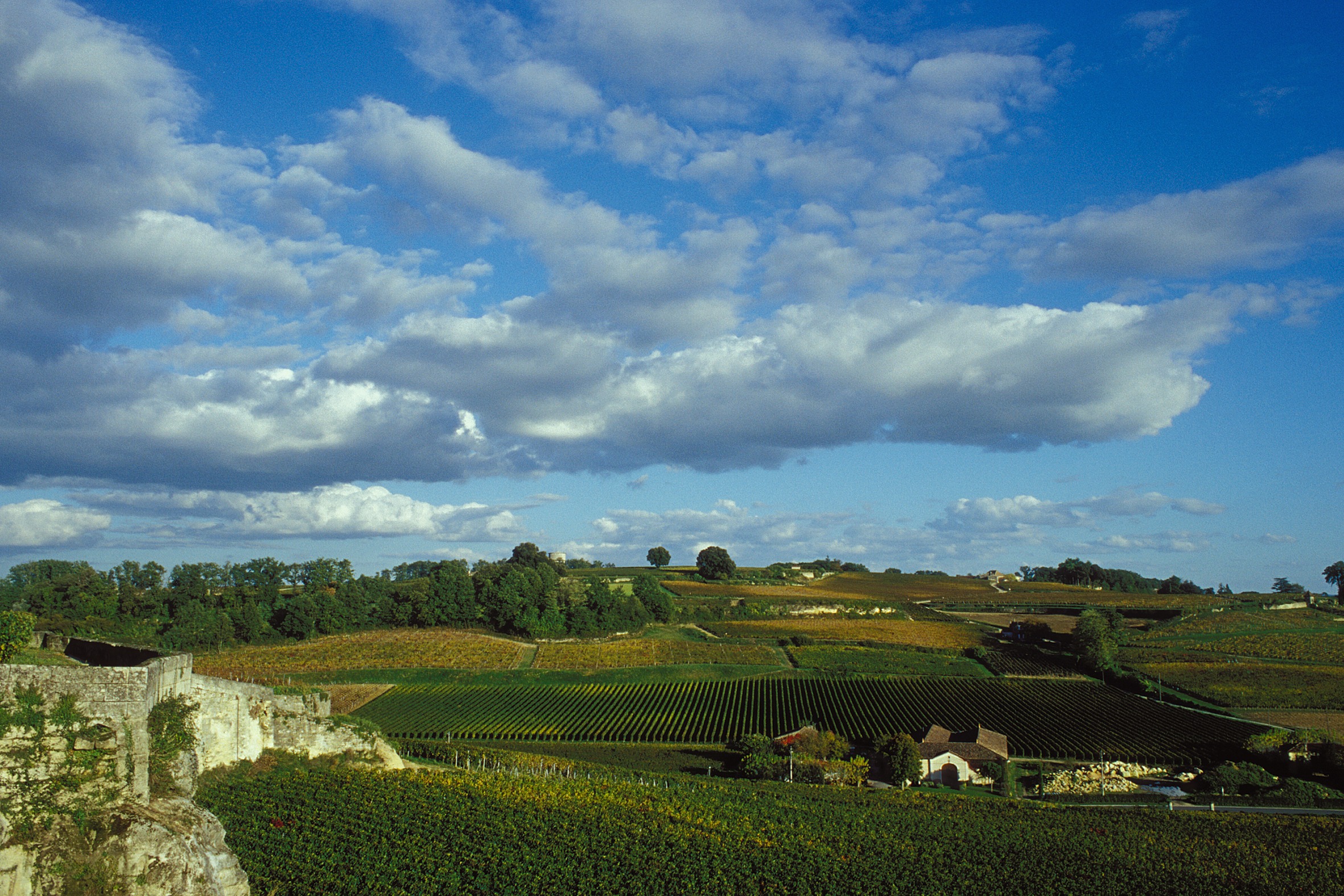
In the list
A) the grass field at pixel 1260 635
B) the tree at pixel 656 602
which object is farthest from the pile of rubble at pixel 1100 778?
the tree at pixel 656 602

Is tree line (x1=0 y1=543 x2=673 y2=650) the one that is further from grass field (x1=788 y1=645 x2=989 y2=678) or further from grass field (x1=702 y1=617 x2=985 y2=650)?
grass field (x1=788 y1=645 x2=989 y2=678)

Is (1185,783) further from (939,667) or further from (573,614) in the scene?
(573,614)

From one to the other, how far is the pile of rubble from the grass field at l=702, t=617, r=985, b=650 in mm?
37246

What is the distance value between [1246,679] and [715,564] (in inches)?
3330

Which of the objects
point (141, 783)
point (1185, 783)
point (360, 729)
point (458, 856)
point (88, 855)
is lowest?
point (1185, 783)

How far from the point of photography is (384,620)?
102 meters

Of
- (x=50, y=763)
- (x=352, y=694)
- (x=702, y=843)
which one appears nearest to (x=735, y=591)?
(x=352, y=694)

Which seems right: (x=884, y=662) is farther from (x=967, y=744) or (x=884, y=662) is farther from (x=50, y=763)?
(x=50, y=763)

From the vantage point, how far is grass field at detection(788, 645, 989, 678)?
80250 mm

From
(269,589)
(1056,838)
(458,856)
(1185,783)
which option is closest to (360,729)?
(458,856)

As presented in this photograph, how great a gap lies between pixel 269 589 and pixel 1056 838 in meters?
98.8

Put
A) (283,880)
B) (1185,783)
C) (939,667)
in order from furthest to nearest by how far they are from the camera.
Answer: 1. (939,667)
2. (1185,783)
3. (283,880)

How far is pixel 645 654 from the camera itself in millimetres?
84938

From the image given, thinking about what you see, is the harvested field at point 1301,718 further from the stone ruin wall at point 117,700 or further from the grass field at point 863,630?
the stone ruin wall at point 117,700
